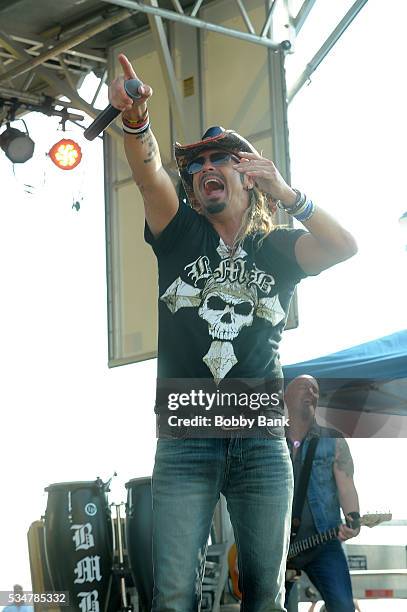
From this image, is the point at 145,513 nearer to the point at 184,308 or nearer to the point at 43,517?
the point at 43,517

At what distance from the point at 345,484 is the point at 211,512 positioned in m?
3.66

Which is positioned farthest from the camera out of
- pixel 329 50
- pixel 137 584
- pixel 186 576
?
pixel 329 50

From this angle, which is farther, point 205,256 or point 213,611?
point 213,611

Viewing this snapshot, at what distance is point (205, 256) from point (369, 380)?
4.91 metres

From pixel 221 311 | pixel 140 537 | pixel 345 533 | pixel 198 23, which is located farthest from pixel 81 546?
pixel 221 311

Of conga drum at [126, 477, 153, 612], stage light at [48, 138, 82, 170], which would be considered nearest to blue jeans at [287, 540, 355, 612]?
conga drum at [126, 477, 153, 612]

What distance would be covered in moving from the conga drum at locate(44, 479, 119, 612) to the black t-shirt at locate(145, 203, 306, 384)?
16.1 ft

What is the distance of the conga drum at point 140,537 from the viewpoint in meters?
6.97

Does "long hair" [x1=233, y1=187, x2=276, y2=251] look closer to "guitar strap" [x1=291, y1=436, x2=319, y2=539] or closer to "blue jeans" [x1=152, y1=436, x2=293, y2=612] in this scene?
"blue jeans" [x1=152, y1=436, x2=293, y2=612]

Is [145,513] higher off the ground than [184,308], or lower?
lower

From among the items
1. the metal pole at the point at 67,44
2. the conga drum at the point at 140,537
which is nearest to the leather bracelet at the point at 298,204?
the conga drum at the point at 140,537

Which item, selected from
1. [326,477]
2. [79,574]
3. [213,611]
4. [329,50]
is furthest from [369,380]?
[329,50]

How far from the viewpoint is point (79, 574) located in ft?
23.3

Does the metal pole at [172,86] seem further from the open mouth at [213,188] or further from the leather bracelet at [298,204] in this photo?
the leather bracelet at [298,204]
